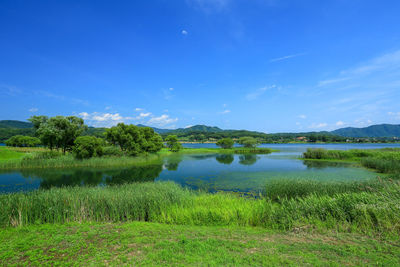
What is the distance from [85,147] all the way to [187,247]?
2763 centimetres

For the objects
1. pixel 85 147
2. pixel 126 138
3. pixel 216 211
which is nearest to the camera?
pixel 216 211

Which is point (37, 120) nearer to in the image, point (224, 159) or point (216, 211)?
point (216, 211)

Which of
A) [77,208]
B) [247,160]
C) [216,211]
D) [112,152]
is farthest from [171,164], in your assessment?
[216,211]

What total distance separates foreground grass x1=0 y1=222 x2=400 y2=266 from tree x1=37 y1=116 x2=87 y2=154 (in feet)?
84.6

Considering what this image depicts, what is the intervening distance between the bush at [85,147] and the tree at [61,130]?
3230 millimetres

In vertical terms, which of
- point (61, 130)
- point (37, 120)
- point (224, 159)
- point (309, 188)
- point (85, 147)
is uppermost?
point (37, 120)

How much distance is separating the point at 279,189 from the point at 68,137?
33.1 metres

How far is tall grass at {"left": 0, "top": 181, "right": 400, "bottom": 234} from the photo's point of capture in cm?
607

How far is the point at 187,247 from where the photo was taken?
16.0 feet

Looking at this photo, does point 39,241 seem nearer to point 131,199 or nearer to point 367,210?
point 131,199

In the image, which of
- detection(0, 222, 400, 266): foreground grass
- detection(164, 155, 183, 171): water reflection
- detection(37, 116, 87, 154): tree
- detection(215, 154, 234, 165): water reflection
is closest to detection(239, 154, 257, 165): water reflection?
detection(215, 154, 234, 165): water reflection

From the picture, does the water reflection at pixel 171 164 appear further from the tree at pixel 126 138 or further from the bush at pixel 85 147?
the bush at pixel 85 147

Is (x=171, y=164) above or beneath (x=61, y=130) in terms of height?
beneath

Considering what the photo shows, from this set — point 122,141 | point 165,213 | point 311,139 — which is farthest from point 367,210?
point 311,139
